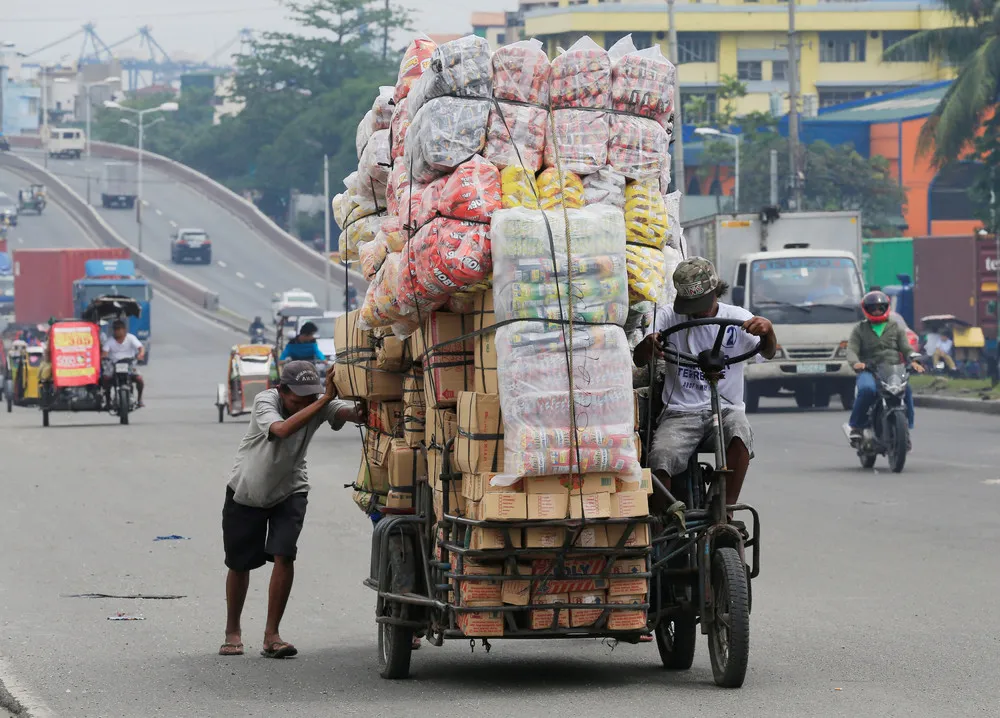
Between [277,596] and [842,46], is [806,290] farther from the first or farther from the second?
[842,46]

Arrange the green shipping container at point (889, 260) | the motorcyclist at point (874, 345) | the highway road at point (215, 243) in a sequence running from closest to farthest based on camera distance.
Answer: the motorcyclist at point (874, 345) → the green shipping container at point (889, 260) → the highway road at point (215, 243)

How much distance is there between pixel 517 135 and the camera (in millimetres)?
7992

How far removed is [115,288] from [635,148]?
194 feet

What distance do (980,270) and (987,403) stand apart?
10315 millimetres

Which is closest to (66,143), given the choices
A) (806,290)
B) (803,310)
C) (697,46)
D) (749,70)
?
(697,46)

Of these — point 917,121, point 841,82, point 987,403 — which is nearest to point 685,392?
point 987,403

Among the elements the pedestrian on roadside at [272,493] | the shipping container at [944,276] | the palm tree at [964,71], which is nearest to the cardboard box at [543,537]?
the pedestrian on roadside at [272,493]

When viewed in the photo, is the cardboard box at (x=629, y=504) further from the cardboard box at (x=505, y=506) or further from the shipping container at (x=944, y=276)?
the shipping container at (x=944, y=276)

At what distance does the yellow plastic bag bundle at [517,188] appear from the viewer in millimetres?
7816

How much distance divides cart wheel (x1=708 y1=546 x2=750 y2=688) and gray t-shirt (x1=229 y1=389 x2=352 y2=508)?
228 cm

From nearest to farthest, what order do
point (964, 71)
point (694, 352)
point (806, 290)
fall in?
point (694, 352)
point (806, 290)
point (964, 71)

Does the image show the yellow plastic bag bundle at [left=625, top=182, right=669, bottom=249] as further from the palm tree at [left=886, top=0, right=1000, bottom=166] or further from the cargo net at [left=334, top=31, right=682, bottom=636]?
the palm tree at [left=886, top=0, right=1000, bottom=166]

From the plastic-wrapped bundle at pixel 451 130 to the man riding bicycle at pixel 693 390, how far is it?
1.10 m

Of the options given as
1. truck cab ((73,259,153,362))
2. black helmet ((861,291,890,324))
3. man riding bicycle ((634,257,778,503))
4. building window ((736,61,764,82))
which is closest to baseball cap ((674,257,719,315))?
man riding bicycle ((634,257,778,503))
